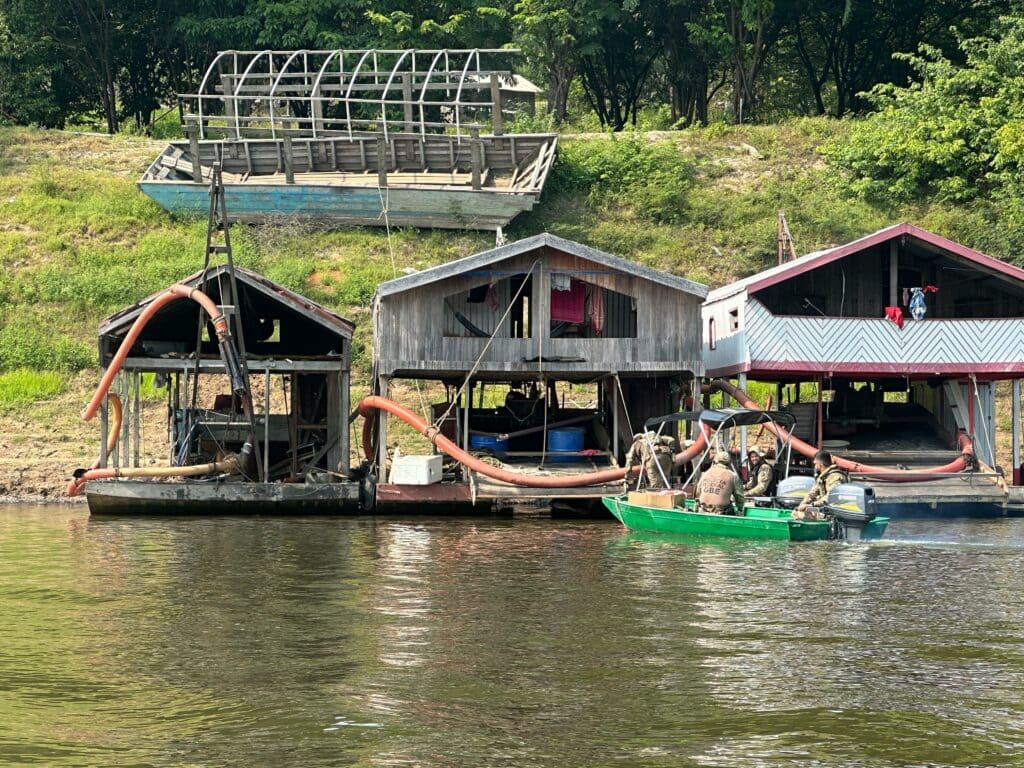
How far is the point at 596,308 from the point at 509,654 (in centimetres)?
1710

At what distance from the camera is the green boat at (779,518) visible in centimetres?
2406

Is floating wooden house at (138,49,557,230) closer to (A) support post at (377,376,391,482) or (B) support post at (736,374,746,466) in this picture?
(B) support post at (736,374,746,466)

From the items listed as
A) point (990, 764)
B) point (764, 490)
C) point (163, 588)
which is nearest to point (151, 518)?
point (163, 588)

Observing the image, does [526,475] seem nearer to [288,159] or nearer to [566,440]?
[566,440]

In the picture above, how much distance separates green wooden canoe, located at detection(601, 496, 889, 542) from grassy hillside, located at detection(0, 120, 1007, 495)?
15.6 m

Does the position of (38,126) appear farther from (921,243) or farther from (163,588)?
(163,588)

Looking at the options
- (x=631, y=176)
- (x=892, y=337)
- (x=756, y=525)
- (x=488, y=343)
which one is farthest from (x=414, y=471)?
(x=631, y=176)

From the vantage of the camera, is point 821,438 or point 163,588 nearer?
point 163,588

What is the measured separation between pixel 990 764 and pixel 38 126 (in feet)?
170

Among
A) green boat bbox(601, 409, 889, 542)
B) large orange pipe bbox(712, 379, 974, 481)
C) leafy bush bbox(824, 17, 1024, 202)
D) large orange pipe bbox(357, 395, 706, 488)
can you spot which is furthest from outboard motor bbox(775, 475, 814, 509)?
leafy bush bbox(824, 17, 1024, 202)

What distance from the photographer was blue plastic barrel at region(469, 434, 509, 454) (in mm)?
30438

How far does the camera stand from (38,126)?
56250mm

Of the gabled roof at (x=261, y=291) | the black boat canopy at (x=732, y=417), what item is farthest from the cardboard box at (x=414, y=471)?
the black boat canopy at (x=732, y=417)

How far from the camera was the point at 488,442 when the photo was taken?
30641 mm
